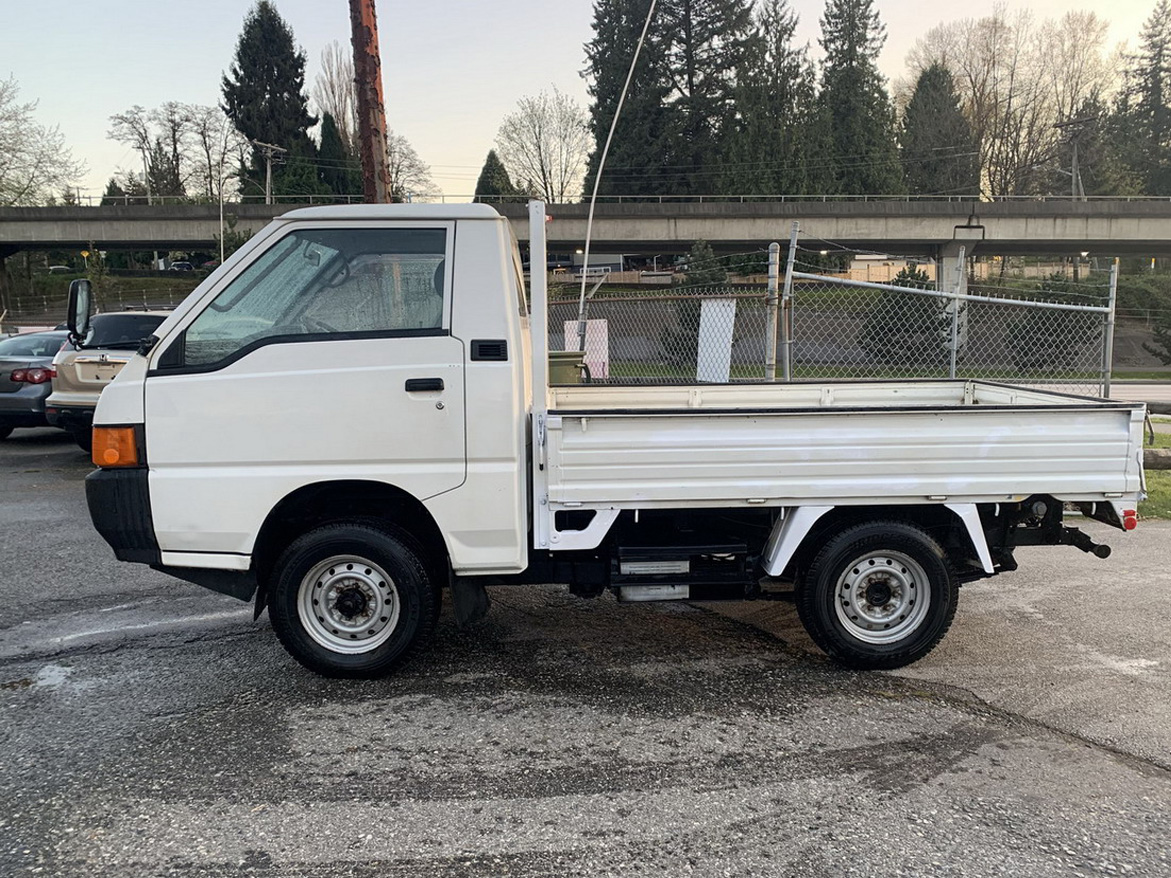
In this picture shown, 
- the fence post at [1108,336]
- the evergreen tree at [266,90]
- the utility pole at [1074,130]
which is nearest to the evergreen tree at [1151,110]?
the utility pole at [1074,130]

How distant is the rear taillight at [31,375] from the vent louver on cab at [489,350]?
34.8ft

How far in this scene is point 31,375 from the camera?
1198 cm

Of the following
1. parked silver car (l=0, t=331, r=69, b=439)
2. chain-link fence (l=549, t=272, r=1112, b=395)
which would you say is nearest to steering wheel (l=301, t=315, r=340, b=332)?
chain-link fence (l=549, t=272, r=1112, b=395)

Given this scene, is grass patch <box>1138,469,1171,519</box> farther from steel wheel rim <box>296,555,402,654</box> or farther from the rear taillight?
the rear taillight

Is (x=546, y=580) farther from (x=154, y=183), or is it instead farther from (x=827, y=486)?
(x=154, y=183)

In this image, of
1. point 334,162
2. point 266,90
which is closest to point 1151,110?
point 334,162

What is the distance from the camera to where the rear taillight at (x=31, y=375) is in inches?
471

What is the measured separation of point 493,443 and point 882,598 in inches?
86.4

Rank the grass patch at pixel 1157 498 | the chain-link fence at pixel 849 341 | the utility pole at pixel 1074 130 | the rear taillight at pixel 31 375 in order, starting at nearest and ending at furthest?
the grass patch at pixel 1157 498 → the chain-link fence at pixel 849 341 → the rear taillight at pixel 31 375 → the utility pole at pixel 1074 130

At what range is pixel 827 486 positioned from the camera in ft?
13.9

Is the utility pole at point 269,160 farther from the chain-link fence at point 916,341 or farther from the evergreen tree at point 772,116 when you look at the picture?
the chain-link fence at point 916,341

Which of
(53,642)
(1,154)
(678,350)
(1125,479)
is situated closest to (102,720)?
(53,642)

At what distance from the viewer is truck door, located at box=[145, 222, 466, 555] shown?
159 inches

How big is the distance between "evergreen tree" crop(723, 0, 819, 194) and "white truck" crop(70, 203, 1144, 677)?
56.6 metres
